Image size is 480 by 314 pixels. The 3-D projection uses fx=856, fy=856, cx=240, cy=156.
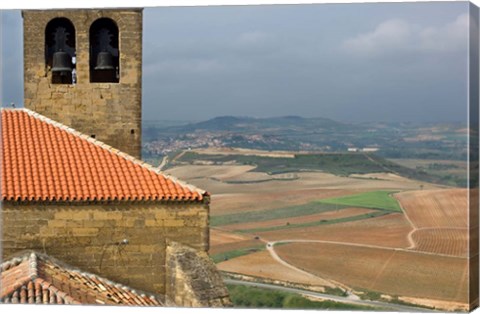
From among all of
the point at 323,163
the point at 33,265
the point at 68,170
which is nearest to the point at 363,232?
the point at 323,163

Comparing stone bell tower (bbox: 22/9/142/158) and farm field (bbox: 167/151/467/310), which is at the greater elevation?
stone bell tower (bbox: 22/9/142/158)

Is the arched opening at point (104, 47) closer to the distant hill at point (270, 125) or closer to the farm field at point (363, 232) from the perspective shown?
the distant hill at point (270, 125)

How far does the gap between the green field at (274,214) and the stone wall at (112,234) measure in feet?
100

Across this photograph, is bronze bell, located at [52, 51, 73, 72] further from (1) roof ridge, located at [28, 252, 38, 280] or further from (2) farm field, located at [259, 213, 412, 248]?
(2) farm field, located at [259, 213, 412, 248]

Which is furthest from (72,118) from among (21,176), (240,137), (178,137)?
(240,137)

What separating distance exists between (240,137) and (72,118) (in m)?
14.5

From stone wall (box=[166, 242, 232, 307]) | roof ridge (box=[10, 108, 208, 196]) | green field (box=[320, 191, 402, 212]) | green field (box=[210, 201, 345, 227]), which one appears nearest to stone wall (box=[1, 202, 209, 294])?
stone wall (box=[166, 242, 232, 307])

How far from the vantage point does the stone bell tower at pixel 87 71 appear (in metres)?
12.8

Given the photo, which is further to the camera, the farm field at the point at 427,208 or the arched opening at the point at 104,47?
the farm field at the point at 427,208

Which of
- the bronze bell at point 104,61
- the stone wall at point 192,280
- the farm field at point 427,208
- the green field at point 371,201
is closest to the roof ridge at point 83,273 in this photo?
the stone wall at point 192,280

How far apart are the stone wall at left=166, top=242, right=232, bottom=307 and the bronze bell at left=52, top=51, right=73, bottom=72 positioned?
3.50 meters

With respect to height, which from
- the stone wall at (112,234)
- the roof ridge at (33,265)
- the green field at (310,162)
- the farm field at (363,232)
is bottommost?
the farm field at (363,232)

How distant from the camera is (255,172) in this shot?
127 feet

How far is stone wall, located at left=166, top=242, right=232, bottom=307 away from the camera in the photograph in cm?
1046
